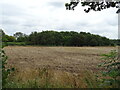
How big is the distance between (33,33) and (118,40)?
85.3 metres

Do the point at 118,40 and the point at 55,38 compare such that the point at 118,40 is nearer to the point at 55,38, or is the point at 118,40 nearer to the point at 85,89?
the point at 85,89

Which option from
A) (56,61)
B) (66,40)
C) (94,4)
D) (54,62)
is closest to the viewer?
(94,4)

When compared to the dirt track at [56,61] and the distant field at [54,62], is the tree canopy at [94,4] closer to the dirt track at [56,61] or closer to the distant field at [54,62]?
the distant field at [54,62]

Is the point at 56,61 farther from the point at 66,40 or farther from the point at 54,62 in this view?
the point at 66,40

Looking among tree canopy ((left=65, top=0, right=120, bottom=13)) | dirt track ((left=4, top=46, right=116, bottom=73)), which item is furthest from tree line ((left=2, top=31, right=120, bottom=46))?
tree canopy ((left=65, top=0, right=120, bottom=13))

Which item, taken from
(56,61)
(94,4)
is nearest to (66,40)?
(56,61)

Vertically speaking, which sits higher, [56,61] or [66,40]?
[66,40]

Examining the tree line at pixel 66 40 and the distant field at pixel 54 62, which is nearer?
the distant field at pixel 54 62

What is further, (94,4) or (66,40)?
(66,40)

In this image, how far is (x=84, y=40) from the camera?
75.2 meters

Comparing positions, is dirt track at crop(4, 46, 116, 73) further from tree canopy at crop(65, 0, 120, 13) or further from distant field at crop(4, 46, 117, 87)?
tree canopy at crop(65, 0, 120, 13)

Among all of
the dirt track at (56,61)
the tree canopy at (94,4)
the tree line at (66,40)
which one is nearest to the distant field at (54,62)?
the dirt track at (56,61)

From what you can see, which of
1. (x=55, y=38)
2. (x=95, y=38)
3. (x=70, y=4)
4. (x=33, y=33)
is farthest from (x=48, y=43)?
(x=70, y=4)

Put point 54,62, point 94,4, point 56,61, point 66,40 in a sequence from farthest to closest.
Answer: point 66,40 < point 56,61 < point 54,62 < point 94,4
